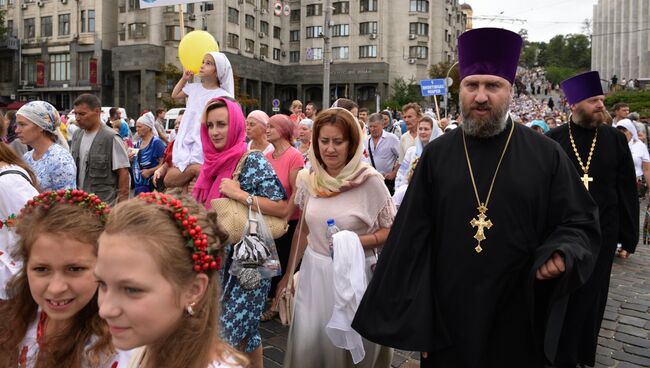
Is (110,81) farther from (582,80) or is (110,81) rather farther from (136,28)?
(582,80)

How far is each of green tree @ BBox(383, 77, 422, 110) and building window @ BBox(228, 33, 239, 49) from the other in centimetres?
1611

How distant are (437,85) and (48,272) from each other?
21103 mm

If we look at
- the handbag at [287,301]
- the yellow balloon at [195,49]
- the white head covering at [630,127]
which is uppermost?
the yellow balloon at [195,49]

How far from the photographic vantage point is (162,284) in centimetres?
179

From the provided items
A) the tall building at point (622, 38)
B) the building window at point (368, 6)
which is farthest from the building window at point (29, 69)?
the tall building at point (622, 38)

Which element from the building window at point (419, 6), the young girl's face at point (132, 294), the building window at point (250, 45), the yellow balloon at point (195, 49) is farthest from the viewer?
the building window at point (419, 6)

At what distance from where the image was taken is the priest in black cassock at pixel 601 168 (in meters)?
4.98

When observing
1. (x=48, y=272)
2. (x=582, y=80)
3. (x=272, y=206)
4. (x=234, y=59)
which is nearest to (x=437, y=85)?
(x=582, y=80)

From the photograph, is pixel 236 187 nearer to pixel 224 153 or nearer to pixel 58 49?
pixel 224 153

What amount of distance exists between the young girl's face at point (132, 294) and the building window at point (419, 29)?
2579 inches

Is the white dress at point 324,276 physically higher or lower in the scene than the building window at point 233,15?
lower

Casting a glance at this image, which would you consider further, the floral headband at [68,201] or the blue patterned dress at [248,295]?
the blue patterned dress at [248,295]

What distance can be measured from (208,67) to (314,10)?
6263 cm

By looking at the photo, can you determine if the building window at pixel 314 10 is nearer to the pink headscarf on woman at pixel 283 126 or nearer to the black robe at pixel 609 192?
the pink headscarf on woman at pixel 283 126
